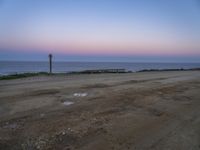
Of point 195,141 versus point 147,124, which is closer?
point 195,141

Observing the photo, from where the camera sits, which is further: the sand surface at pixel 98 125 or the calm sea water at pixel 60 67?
the calm sea water at pixel 60 67

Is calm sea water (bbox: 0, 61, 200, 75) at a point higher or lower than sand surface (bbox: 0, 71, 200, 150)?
lower

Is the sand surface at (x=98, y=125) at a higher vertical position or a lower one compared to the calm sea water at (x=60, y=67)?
higher

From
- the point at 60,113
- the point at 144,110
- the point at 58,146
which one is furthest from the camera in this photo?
the point at 144,110

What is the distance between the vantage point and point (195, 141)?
3172 millimetres

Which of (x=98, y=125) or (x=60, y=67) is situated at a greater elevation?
(x=98, y=125)

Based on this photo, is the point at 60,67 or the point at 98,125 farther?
the point at 60,67

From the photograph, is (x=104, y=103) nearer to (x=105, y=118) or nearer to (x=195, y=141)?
(x=105, y=118)

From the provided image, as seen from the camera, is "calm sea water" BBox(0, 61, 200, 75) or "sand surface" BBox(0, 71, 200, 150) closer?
"sand surface" BBox(0, 71, 200, 150)

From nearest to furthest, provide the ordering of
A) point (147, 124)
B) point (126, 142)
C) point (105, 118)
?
point (126, 142) → point (147, 124) → point (105, 118)

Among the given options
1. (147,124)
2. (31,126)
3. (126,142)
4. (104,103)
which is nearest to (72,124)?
(31,126)

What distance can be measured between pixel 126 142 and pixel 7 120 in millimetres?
2572

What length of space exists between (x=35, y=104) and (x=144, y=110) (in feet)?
10.00

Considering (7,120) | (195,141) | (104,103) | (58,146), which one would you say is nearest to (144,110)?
(104,103)
